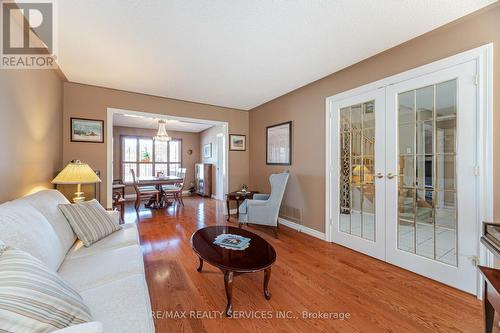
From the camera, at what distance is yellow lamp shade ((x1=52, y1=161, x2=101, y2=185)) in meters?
2.30

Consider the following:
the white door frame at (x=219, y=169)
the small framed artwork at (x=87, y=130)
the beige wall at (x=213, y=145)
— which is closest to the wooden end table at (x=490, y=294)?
the small framed artwork at (x=87, y=130)

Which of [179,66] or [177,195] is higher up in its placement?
[179,66]

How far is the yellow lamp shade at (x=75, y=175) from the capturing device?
230 centimetres

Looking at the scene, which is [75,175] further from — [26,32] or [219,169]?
[219,169]

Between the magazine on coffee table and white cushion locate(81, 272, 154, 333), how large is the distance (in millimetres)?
766

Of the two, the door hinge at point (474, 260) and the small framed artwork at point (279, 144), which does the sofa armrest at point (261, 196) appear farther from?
the door hinge at point (474, 260)

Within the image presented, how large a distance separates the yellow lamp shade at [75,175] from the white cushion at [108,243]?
31.0 inches

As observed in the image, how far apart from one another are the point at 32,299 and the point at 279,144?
3590 millimetres

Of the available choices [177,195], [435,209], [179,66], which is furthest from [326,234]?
[177,195]

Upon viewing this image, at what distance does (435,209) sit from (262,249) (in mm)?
1763

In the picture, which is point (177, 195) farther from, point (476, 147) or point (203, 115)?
point (476, 147)

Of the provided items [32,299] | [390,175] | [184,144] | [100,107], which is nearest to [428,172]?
[390,175]

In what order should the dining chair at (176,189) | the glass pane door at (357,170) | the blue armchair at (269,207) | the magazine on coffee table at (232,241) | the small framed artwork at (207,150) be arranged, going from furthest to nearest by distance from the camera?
the small framed artwork at (207,150) → the dining chair at (176,189) → the blue armchair at (269,207) → the glass pane door at (357,170) → the magazine on coffee table at (232,241)

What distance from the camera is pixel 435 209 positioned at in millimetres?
2061
